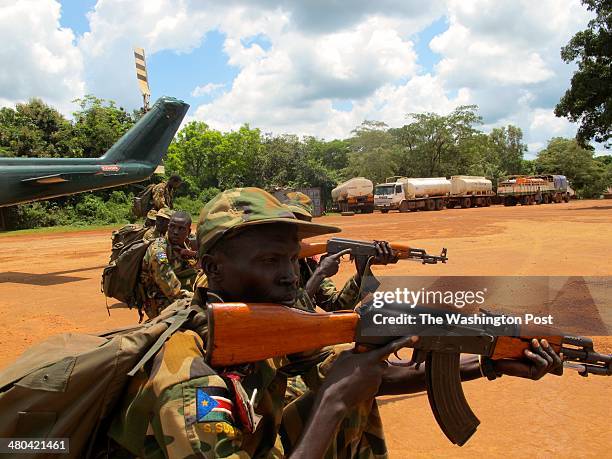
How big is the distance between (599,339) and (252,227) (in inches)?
223

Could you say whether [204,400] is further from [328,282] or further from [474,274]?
[474,274]

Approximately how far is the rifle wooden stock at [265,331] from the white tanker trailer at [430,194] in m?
36.7

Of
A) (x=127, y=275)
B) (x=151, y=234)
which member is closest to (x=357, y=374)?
(x=127, y=275)

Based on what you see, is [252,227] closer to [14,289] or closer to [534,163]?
[14,289]

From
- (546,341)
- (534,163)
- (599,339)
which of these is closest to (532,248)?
(599,339)

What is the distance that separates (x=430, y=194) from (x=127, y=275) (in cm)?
3639

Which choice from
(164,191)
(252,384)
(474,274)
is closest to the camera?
(252,384)

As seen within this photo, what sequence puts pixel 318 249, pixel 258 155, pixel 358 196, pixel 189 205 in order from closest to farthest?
pixel 318 249 → pixel 189 205 → pixel 358 196 → pixel 258 155

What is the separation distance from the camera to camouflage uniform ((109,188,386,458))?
1.41m

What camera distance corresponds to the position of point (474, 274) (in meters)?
10.1

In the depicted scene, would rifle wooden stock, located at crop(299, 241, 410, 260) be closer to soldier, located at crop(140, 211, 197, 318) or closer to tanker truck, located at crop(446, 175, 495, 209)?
soldier, located at crop(140, 211, 197, 318)

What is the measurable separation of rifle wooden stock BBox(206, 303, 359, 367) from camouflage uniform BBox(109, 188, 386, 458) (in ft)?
0.23

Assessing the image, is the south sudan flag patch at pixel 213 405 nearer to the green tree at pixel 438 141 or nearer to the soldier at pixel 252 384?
the soldier at pixel 252 384

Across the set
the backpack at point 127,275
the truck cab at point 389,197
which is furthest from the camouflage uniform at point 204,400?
the truck cab at point 389,197
